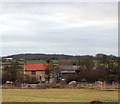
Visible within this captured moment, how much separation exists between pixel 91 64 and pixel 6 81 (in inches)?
570

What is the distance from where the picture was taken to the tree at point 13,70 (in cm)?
3784

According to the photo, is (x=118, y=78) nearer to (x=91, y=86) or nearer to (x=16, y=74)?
(x=91, y=86)

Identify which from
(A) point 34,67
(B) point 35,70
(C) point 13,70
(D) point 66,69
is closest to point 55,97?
(C) point 13,70

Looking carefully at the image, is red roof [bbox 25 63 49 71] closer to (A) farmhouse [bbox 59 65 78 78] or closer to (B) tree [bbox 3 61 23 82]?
(A) farmhouse [bbox 59 65 78 78]

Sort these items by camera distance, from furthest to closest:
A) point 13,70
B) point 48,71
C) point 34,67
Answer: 1. point 34,67
2. point 48,71
3. point 13,70

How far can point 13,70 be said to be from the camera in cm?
3966

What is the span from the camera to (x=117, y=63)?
37562 millimetres

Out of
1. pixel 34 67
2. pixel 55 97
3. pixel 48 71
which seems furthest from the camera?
pixel 34 67

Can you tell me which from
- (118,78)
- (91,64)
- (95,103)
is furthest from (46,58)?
(95,103)

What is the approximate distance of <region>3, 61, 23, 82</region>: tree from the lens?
124 feet

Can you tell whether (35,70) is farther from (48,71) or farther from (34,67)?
(48,71)

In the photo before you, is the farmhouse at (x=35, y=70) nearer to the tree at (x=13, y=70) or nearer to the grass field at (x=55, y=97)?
the tree at (x=13, y=70)

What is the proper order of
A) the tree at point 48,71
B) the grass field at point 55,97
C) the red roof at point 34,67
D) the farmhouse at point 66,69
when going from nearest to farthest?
the grass field at point 55,97 < the tree at point 48,71 < the red roof at point 34,67 < the farmhouse at point 66,69

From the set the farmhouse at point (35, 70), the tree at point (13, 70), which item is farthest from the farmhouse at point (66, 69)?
the tree at point (13, 70)
